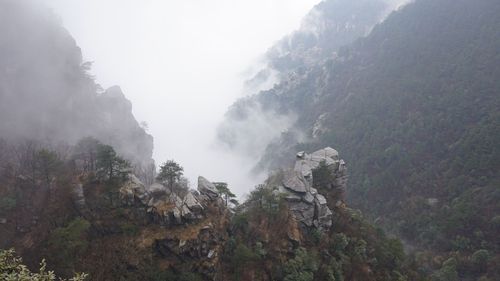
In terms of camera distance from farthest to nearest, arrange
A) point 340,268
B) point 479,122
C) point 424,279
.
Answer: point 479,122 → point 424,279 → point 340,268

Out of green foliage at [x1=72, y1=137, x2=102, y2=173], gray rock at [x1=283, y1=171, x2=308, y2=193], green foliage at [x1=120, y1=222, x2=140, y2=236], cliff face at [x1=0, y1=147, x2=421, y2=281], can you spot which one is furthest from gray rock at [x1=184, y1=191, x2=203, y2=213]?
green foliage at [x1=72, y1=137, x2=102, y2=173]

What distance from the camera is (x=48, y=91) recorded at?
387 ft

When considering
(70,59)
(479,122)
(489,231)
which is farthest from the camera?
(479,122)

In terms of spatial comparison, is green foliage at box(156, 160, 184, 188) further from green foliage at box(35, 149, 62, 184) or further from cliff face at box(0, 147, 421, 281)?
green foliage at box(35, 149, 62, 184)

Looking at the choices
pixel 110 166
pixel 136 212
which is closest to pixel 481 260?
pixel 136 212

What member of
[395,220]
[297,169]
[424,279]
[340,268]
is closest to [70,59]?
[297,169]

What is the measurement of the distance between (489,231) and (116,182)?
144689 millimetres

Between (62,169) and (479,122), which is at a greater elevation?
Answer: (479,122)

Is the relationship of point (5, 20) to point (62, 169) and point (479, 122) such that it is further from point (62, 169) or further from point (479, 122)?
point (479, 122)

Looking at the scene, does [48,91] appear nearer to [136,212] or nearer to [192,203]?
[136,212]

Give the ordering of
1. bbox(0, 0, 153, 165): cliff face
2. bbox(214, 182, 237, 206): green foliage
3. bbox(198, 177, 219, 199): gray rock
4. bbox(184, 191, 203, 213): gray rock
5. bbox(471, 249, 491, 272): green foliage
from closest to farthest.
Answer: bbox(184, 191, 203, 213): gray rock → bbox(198, 177, 219, 199): gray rock → bbox(214, 182, 237, 206): green foliage → bbox(0, 0, 153, 165): cliff face → bbox(471, 249, 491, 272): green foliage

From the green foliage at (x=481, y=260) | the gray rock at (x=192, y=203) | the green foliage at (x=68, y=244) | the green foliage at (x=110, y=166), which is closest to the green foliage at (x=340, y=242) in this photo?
the gray rock at (x=192, y=203)

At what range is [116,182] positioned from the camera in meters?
66.9

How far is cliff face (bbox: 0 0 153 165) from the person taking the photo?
107513 millimetres
